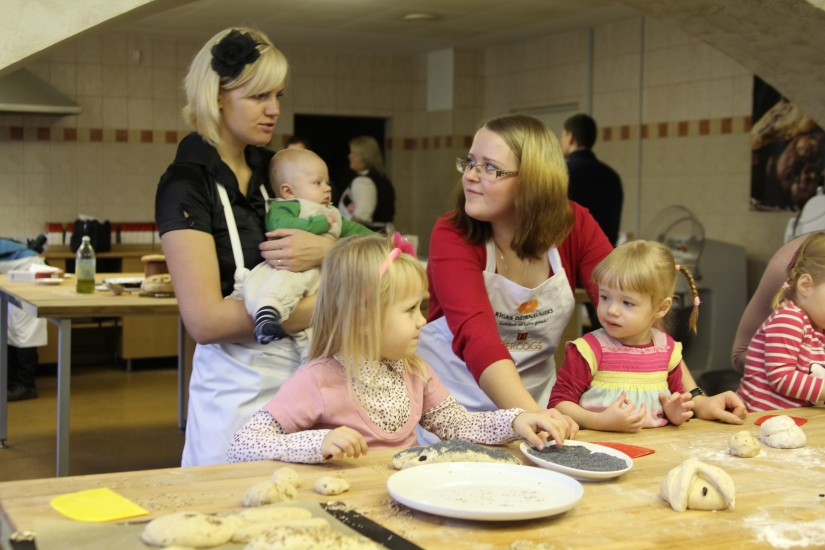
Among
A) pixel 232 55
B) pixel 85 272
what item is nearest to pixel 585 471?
pixel 232 55

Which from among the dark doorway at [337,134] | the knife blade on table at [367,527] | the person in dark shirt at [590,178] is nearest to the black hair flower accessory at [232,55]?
the knife blade on table at [367,527]

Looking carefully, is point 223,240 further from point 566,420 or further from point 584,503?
point 584,503

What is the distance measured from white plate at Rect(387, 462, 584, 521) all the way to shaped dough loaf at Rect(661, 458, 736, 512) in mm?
143

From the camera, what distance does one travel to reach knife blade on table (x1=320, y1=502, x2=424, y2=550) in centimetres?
112

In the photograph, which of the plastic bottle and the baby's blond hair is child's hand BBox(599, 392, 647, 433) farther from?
the plastic bottle

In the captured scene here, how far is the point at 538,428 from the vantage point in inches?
64.9

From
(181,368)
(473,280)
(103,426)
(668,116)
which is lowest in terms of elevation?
(103,426)

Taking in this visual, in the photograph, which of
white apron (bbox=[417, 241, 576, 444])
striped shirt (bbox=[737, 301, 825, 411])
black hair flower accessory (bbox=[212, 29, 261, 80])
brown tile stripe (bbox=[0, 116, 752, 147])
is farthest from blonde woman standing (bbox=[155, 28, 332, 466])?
brown tile stripe (bbox=[0, 116, 752, 147])

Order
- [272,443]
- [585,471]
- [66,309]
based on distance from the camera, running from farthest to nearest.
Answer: [66,309] → [272,443] → [585,471]

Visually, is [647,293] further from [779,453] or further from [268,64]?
[268,64]

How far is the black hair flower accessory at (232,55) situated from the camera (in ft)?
6.61

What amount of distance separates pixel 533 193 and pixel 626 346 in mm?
423

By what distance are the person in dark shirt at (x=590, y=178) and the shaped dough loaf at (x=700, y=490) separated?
4259 millimetres

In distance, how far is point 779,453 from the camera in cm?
167
